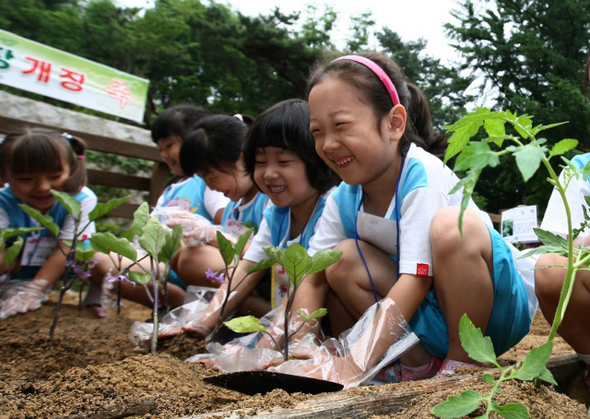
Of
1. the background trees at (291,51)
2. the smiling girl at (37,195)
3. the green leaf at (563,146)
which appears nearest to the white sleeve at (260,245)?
the smiling girl at (37,195)

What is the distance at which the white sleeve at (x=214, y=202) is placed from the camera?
2842 millimetres

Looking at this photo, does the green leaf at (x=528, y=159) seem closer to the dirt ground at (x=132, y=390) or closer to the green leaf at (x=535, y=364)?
the green leaf at (x=535, y=364)

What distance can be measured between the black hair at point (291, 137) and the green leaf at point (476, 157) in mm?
1351

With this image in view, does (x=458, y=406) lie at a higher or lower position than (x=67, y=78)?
lower

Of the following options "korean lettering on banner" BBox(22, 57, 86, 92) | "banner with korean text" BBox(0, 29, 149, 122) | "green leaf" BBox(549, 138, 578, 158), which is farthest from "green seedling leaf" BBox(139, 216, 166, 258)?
"korean lettering on banner" BBox(22, 57, 86, 92)

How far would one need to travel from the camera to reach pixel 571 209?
4.72 ft

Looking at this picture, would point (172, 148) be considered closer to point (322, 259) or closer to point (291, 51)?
point (322, 259)

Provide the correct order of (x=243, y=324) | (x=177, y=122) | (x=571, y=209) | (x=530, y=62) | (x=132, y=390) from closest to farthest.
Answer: (x=132, y=390) → (x=243, y=324) → (x=571, y=209) → (x=177, y=122) → (x=530, y=62)

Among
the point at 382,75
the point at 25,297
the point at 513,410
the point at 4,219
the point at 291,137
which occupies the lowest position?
the point at 25,297

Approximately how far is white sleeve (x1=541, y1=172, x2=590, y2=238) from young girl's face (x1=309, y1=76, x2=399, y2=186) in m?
0.51

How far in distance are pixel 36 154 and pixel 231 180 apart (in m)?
0.88

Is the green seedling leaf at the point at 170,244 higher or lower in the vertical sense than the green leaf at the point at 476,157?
lower

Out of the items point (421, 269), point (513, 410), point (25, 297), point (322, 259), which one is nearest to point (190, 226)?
Result: point (25, 297)

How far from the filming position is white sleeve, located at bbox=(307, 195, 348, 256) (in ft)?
5.48
